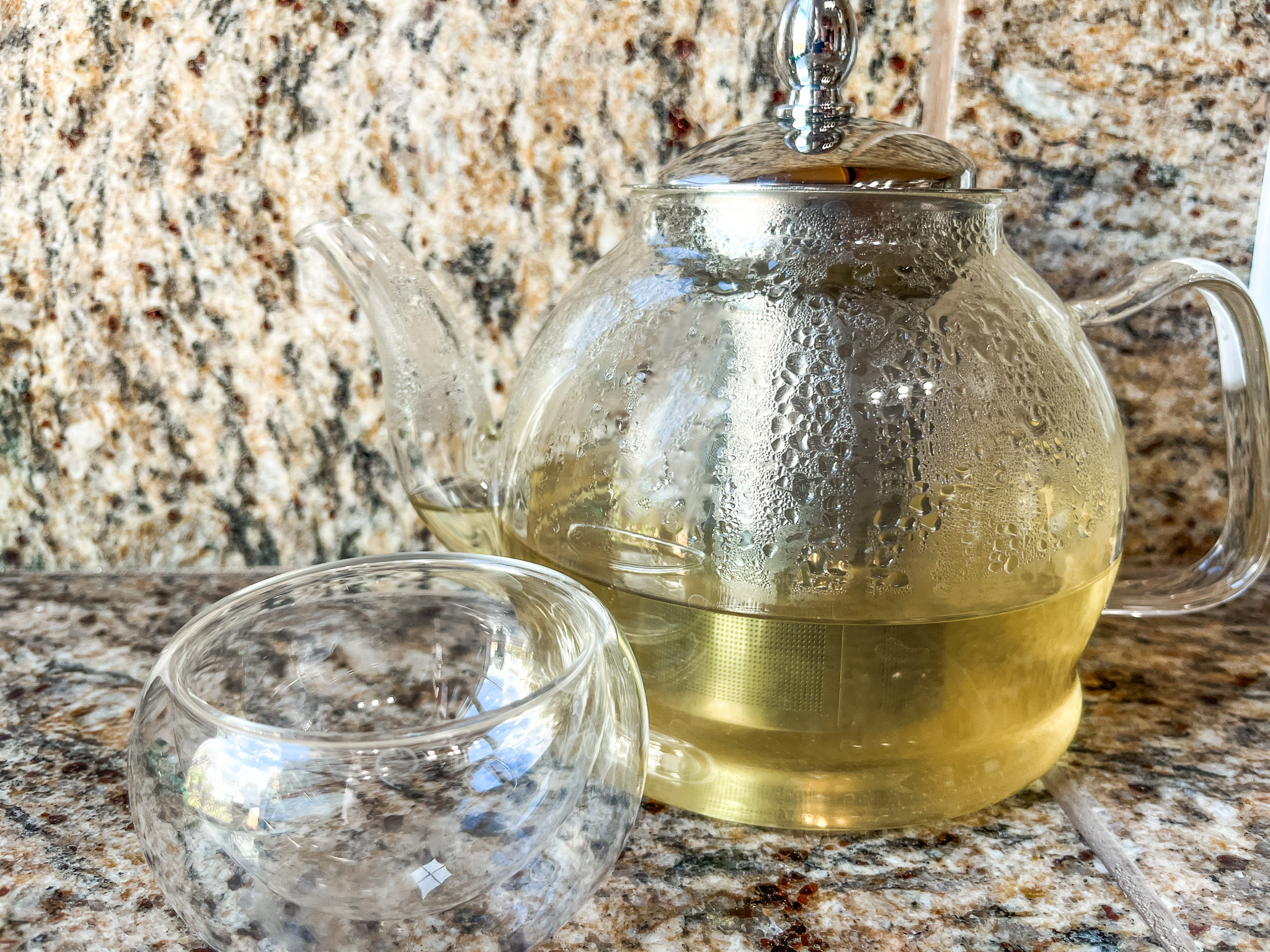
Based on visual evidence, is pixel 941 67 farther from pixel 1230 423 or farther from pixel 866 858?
pixel 866 858

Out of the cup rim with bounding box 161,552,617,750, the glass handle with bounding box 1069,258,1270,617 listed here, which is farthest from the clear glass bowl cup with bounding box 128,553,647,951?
the glass handle with bounding box 1069,258,1270,617

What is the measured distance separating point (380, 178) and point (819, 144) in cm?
35

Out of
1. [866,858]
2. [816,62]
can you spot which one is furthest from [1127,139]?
[866,858]

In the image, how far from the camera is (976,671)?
0.44 meters

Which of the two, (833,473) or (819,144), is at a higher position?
(819,144)

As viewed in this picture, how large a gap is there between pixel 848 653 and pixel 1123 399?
0.42 meters

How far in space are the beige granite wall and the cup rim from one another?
32cm

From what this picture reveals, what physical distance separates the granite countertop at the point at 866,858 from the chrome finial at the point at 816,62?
331 millimetres

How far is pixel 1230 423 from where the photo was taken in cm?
56

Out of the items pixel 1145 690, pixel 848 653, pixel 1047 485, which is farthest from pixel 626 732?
pixel 1145 690

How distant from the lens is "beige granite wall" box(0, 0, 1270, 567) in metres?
0.65

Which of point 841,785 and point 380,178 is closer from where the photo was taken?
point 841,785

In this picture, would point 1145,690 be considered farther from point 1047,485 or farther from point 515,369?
point 515,369

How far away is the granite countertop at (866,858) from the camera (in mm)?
400
